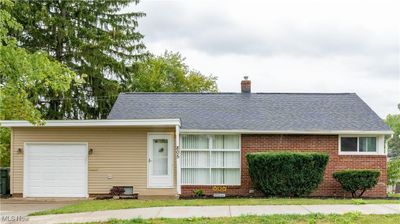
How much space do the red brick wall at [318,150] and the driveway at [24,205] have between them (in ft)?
15.3

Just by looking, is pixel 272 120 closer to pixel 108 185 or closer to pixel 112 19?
pixel 108 185

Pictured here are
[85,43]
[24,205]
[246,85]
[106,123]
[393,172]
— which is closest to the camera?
[24,205]

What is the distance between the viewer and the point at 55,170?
17.5 m

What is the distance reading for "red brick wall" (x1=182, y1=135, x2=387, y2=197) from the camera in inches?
696

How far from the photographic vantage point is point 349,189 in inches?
675

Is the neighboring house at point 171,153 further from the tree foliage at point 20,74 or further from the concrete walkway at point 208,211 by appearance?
the concrete walkway at point 208,211

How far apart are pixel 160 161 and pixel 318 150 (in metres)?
5.57

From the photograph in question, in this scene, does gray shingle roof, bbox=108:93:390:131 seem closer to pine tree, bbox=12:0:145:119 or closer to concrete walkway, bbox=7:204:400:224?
concrete walkway, bbox=7:204:400:224

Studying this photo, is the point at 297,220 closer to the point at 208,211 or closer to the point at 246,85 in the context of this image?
the point at 208,211

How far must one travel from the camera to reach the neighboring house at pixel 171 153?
1755 centimetres

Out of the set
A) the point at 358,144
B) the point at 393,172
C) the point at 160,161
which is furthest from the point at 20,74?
the point at 393,172

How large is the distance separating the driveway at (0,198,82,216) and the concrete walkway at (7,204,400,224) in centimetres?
163

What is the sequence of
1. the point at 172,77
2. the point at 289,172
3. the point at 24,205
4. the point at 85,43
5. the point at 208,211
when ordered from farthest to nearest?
1. the point at 172,77
2. the point at 85,43
3. the point at 289,172
4. the point at 24,205
5. the point at 208,211

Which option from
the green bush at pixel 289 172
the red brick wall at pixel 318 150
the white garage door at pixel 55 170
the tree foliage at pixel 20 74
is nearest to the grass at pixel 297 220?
the tree foliage at pixel 20 74
